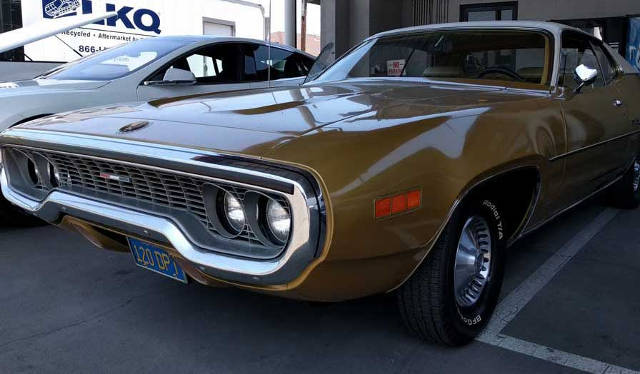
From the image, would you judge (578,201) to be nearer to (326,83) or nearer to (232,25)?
(326,83)

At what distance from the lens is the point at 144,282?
346 cm

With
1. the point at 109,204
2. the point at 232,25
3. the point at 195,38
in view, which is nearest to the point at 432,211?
the point at 109,204

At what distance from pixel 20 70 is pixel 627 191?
238 inches

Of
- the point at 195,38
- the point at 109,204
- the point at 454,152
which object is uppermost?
the point at 195,38

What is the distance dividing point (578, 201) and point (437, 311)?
1.79m

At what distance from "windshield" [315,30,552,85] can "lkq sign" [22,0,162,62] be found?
5.87m

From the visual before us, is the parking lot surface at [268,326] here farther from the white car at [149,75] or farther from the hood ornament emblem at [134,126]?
the white car at [149,75]

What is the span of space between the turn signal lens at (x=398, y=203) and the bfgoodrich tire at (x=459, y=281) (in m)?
0.30

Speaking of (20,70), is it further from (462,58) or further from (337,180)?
(337,180)

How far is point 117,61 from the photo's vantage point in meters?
5.39

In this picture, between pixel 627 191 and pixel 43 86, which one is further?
pixel 627 191

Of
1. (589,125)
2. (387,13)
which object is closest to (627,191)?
(589,125)

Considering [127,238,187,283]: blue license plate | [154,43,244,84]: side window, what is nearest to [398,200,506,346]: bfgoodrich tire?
[127,238,187,283]: blue license plate

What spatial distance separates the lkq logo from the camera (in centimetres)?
1129
